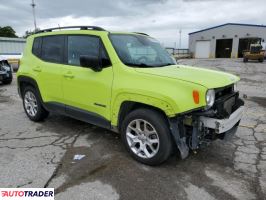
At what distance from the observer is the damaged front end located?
341 centimetres

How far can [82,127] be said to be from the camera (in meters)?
5.41

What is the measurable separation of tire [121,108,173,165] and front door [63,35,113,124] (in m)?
0.48

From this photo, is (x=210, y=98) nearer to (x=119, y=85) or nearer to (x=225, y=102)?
(x=225, y=102)

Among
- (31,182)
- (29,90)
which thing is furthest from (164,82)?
(29,90)

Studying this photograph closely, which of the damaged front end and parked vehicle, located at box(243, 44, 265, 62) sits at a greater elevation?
parked vehicle, located at box(243, 44, 265, 62)

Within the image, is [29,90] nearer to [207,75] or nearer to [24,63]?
[24,63]

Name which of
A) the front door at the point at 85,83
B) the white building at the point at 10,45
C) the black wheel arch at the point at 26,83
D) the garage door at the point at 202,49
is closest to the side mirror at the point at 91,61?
the front door at the point at 85,83

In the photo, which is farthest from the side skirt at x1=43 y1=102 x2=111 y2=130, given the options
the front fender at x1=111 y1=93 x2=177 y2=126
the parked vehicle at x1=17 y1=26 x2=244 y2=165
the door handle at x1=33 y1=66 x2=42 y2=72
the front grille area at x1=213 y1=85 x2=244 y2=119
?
the front grille area at x1=213 y1=85 x2=244 y2=119

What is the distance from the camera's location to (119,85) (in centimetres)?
382

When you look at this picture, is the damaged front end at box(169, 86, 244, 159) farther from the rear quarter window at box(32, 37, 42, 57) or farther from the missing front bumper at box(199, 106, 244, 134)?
the rear quarter window at box(32, 37, 42, 57)

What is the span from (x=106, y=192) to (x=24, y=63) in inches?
150

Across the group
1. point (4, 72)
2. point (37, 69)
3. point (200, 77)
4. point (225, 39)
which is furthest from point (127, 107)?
point (225, 39)

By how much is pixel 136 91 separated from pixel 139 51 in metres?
1.00

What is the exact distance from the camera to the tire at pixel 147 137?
348 centimetres
